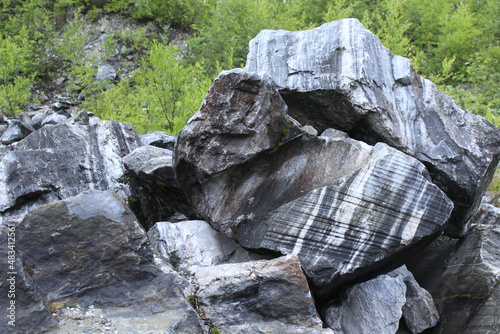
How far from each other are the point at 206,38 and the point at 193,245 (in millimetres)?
12503

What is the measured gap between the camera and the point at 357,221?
4.34 meters

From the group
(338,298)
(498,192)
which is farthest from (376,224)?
(498,192)

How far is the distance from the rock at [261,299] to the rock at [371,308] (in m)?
0.62

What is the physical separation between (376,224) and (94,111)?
10.2 meters

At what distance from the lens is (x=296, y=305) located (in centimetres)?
386

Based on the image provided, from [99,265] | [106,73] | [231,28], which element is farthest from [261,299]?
[106,73]

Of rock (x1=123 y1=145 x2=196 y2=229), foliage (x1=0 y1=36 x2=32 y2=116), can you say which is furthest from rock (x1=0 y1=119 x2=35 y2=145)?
foliage (x1=0 y1=36 x2=32 y2=116)

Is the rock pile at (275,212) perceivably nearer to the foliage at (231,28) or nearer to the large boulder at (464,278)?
the large boulder at (464,278)

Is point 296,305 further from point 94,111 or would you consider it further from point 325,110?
point 94,111

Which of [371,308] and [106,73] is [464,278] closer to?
[371,308]

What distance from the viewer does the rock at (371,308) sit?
4258 mm

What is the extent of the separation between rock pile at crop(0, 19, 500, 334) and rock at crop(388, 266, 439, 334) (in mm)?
15

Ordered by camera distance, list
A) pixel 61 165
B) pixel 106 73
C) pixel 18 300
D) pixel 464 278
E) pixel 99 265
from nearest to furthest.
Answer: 1. pixel 18 300
2. pixel 99 265
3. pixel 464 278
4. pixel 61 165
5. pixel 106 73

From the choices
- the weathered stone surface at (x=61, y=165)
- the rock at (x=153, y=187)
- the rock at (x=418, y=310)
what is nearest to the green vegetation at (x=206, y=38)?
the weathered stone surface at (x=61, y=165)
